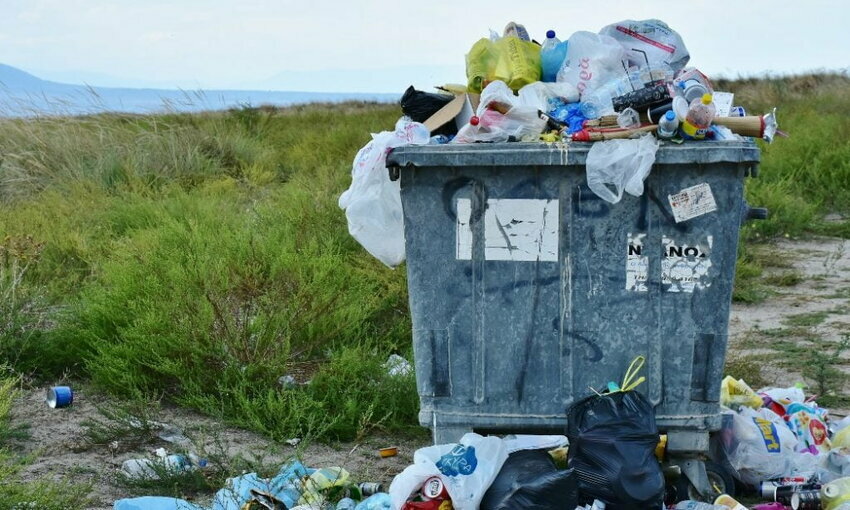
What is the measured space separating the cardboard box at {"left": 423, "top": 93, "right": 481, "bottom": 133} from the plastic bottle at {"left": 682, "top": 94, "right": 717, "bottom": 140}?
29.3 inches

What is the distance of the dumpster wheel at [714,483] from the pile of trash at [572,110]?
3.40 ft

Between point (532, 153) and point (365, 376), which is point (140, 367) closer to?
point (365, 376)

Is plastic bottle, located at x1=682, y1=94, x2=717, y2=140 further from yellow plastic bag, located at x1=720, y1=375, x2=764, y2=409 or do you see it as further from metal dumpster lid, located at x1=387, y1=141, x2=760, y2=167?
yellow plastic bag, located at x1=720, y1=375, x2=764, y2=409

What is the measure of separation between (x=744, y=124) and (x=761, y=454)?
3.77ft

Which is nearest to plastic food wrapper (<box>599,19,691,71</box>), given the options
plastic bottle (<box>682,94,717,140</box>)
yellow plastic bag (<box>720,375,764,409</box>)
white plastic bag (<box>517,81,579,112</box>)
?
white plastic bag (<box>517,81,579,112</box>)

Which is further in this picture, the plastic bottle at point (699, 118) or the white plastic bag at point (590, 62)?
the white plastic bag at point (590, 62)

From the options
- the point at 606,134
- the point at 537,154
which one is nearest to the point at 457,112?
the point at 537,154

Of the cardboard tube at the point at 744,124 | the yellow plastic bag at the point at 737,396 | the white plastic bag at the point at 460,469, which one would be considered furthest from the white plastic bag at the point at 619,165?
the yellow plastic bag at the point at 737,396

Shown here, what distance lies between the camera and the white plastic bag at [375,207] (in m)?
3.57

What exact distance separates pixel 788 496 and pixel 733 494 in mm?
202

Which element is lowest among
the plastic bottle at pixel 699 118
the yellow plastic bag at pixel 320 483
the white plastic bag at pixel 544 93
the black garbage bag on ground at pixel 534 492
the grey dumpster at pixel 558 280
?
the yellow plastic bag at pixel 320 483

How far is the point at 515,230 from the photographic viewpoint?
131 inches

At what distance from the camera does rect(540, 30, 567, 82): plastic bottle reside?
3.87m

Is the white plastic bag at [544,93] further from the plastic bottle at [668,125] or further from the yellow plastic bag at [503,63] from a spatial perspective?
the plastic bottle at [668,125]
